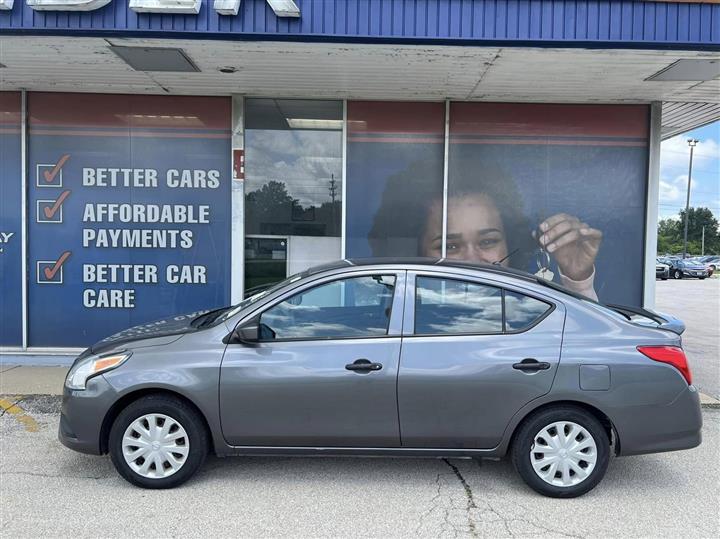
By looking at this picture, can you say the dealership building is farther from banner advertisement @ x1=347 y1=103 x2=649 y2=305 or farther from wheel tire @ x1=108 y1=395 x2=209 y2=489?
wheel tire @ x1=108 y1=395 x2=209 y2=489

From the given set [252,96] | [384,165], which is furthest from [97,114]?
[384,165]

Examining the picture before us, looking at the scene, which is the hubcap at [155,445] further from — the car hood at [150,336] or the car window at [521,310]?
the car window at [521,310]

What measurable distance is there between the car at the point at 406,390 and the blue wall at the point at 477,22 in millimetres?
2804

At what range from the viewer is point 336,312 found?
391 cm

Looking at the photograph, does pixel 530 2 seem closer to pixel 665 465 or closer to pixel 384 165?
pixel 384 165

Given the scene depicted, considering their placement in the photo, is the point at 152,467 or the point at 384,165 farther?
the point at 384,165

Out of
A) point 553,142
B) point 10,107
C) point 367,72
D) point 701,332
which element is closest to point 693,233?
point 701,332

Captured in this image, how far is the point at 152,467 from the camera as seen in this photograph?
380 cm

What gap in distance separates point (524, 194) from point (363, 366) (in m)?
4.97

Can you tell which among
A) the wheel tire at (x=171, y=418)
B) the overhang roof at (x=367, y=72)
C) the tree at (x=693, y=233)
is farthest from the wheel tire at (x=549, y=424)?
the tree at (x=693, y=233)

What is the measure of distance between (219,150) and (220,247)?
4.34ft

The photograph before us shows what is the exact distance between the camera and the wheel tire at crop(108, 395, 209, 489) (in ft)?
12.3

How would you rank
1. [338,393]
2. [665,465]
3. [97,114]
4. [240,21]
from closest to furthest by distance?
[338,393] → [665,465] → [240,21] → [97,114]

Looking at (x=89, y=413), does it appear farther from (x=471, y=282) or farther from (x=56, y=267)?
(x=56, y=267)
